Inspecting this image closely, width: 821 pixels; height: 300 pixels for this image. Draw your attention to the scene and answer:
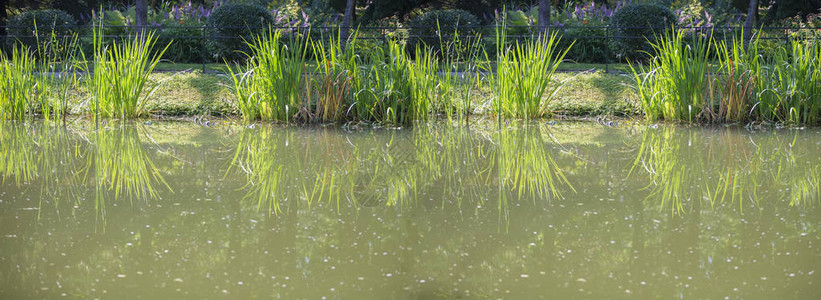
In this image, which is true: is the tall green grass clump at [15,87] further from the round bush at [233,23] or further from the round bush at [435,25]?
the round bush at [435,25]

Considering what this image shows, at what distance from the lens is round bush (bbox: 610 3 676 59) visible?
45.3 feet

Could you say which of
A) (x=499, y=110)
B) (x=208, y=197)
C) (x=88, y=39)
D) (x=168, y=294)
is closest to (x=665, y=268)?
(x=168, y=294)

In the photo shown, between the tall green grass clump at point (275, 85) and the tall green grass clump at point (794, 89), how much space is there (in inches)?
173

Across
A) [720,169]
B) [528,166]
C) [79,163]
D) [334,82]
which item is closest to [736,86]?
[720,169]

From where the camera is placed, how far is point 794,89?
27.5ft

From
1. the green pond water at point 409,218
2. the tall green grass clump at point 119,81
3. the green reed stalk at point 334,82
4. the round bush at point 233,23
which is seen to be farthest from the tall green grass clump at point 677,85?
the round bush at point 233,23

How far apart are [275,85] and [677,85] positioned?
386 centimetres

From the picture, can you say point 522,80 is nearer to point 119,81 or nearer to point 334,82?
point 334,82

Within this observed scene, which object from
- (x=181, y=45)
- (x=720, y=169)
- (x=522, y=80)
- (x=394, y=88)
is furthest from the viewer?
(x=181, y=45)

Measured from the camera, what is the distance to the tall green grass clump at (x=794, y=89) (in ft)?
27.5

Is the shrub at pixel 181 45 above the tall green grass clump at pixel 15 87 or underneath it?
above

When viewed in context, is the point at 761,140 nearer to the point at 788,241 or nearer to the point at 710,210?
the point at 710,210

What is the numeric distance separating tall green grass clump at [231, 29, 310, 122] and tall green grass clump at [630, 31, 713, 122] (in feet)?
10.5

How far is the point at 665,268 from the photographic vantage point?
3576mm
